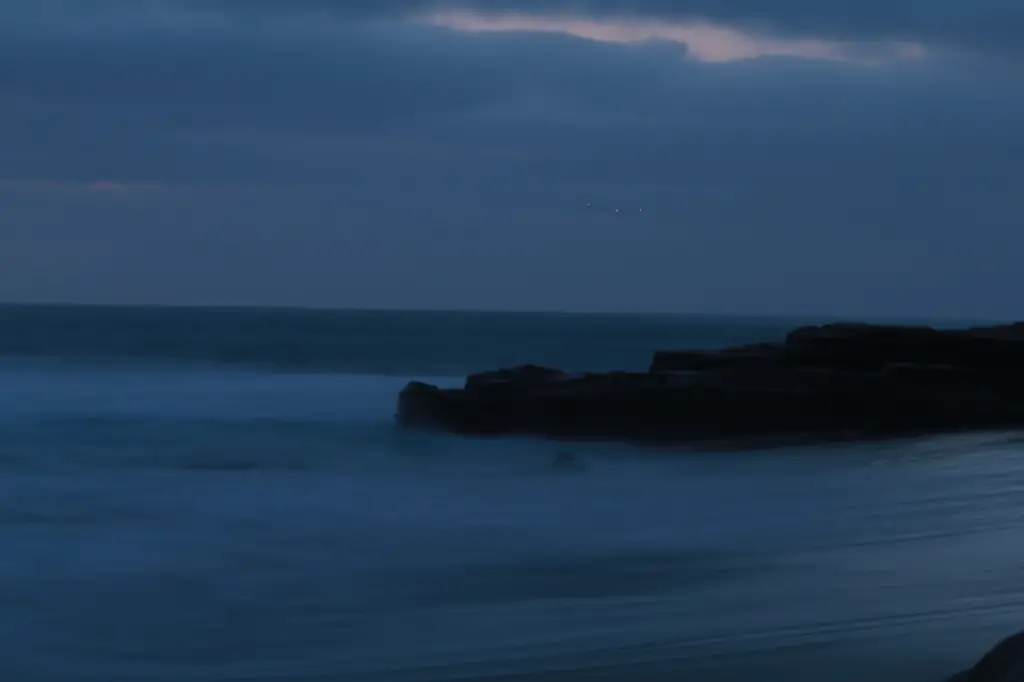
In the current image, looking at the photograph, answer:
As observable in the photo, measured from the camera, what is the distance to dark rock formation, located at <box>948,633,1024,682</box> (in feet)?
21.9

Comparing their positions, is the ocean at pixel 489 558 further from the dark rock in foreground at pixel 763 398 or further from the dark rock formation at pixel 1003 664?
the dark rock formation at pixel 1003 664

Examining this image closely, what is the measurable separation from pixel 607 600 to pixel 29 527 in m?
8.11

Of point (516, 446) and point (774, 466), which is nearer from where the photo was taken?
point (774, 466)

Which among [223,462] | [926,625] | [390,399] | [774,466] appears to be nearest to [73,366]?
[390,399]

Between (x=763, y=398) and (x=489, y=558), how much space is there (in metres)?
12.5

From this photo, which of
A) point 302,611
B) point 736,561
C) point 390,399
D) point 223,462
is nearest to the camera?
point 302,611

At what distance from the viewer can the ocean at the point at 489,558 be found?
10195 millimetres

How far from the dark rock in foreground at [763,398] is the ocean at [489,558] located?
116cm

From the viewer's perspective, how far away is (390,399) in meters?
41.5

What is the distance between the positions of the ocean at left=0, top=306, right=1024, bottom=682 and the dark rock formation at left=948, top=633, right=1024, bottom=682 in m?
1.98

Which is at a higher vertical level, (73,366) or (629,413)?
(73,366)

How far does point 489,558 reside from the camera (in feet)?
48.8

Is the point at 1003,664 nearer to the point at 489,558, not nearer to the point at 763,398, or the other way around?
the point at 489,558

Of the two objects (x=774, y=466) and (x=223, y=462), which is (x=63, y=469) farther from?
(x=774, y=466)
